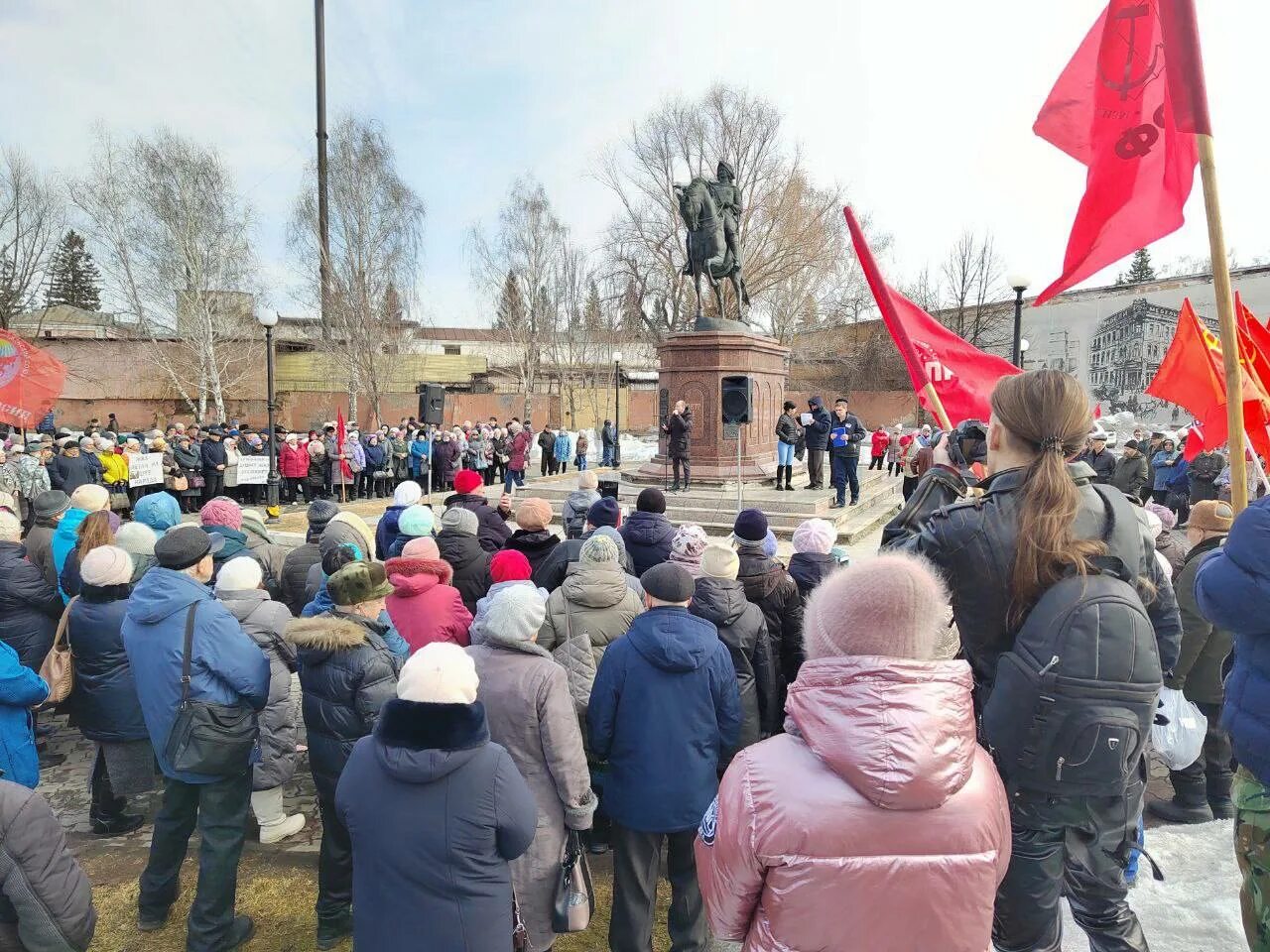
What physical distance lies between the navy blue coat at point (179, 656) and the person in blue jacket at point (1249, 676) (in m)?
3.57

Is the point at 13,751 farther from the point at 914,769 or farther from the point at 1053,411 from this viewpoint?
the point at 1053,411

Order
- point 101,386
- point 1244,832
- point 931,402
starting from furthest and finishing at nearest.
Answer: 1. point 101,386
2. point 931,402
3. point 1244,832

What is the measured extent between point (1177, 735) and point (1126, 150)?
2.78m

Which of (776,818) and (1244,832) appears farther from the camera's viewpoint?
(1244,832)

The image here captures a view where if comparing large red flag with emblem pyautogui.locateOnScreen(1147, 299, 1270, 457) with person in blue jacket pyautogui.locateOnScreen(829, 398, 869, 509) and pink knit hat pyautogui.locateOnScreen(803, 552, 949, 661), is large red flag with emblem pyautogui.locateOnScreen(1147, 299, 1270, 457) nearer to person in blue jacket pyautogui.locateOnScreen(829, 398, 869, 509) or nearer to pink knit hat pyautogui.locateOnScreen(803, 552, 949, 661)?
pink knit hat pyautogui.locateOnScreen(803, 552, 949, 661)

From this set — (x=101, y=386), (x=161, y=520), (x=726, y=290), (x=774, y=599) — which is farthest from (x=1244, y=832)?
(x=101, y=386)

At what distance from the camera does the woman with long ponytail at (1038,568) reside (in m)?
2.03

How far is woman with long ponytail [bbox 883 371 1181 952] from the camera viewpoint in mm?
2031

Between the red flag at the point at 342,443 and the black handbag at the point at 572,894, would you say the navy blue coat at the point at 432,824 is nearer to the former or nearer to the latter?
the black handbag at the point at 572,894

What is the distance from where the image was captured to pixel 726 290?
30.6 meters

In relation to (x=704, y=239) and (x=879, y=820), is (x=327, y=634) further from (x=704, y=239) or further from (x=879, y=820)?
(x=704, y=239)

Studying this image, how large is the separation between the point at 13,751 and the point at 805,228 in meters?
33.9

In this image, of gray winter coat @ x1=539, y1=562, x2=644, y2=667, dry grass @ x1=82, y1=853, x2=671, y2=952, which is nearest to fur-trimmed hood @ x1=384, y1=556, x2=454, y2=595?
gray winter coat @ x1=539, y1=562, x2=644, y2=667

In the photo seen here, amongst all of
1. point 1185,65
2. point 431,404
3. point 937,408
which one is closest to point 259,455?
point 431,404
